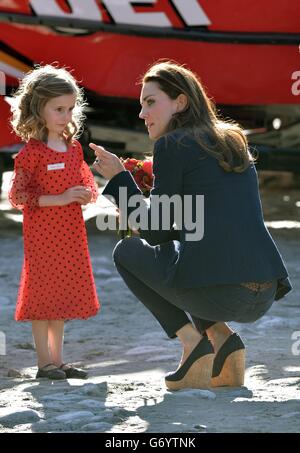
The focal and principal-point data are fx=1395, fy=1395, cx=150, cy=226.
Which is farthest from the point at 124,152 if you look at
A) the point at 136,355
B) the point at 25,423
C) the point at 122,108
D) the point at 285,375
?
the point at 25,423

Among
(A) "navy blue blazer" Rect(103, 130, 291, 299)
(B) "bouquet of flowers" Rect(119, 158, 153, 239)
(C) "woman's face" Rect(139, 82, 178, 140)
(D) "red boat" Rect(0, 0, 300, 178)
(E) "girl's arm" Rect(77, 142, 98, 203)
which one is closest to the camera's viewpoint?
(A) "navy blue blazer" Rect(103, 130, 291, 299)

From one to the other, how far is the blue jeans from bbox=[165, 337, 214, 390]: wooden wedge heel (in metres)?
0.11

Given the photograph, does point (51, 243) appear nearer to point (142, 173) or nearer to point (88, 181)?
point (88, 181)

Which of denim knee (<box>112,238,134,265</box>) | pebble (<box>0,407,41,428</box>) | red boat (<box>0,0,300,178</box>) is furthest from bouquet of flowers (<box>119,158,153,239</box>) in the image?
red boat (<box>0,0,300,178</box>)

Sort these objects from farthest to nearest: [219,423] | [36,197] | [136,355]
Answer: [136,355] → [36,197] → [219,423]

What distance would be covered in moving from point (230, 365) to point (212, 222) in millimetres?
516

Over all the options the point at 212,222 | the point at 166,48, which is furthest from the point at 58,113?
the point at 166,48

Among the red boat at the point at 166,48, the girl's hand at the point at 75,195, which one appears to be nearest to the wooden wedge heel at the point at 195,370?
the girl's hand at the point at 75,195

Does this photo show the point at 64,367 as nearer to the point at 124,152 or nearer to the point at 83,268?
the point at 83,268

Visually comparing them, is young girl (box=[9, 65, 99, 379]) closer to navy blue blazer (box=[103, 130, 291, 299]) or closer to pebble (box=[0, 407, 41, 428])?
navy blue blazer (box=[103, 130, 291, 299])

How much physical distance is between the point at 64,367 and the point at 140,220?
0.72 m

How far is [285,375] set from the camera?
5.04 m

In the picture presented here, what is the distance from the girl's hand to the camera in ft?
16.7

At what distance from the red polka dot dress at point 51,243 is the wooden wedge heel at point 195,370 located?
1.84 ft
